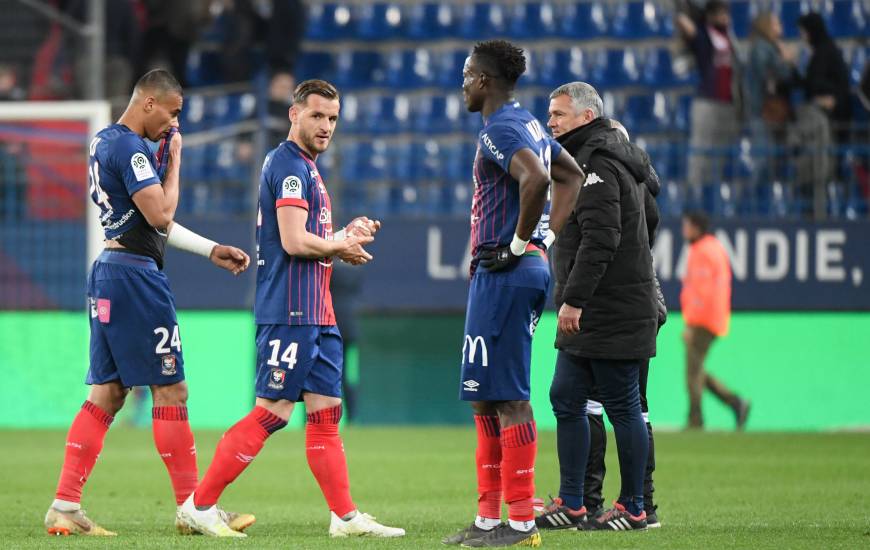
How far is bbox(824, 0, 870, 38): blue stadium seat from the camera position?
17000mm

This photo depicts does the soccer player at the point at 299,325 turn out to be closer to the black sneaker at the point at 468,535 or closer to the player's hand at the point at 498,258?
the black sneaker at the point at 468,535

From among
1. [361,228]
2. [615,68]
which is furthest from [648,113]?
[361,228]

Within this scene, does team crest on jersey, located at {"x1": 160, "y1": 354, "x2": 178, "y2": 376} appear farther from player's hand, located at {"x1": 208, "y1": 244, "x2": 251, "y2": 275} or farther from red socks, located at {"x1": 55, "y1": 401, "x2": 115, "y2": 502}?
player's hand, located at {"x1": 208, "y1": 244, "x2": 251, "y2": 275}

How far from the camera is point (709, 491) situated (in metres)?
8.83

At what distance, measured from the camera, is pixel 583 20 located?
710 inches

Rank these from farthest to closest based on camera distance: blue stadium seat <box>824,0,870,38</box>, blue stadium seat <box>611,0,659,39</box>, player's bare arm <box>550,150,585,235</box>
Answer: blue stadium seat <box>611,0,659,39</box> → blue stadium seat <box>824,0,870,38</box> → player's bare arm <box>550,150,585,235</box>

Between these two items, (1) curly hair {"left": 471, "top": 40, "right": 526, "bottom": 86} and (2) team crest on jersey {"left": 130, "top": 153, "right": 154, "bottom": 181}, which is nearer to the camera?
(1) curly hair {"left": 471, "top": 40, "right": 526, "bottom": 86}

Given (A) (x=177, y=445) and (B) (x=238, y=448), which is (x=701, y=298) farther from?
(B) (x=238, y=448)

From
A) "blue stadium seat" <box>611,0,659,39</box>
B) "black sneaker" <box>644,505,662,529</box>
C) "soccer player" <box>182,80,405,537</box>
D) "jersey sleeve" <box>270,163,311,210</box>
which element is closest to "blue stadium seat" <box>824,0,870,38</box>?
"blue stadium seat" <box>611,0,659,39</box>

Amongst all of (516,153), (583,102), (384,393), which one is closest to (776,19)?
(384,393)

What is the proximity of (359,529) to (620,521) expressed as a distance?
129 cm

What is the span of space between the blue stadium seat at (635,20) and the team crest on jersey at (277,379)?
12.4m

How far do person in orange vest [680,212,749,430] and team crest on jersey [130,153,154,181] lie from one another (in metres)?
8.20

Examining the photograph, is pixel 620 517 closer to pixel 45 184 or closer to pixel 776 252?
pixel 776 252
